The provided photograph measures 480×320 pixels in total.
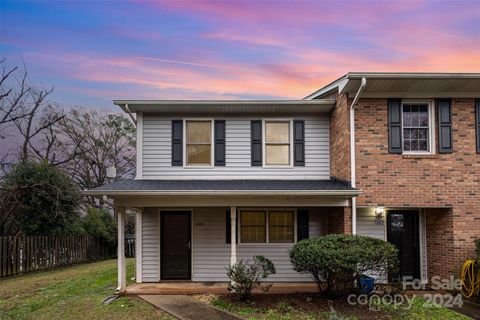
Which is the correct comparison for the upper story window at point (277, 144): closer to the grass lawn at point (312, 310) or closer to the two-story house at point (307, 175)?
the two-story house at point (307, 175)

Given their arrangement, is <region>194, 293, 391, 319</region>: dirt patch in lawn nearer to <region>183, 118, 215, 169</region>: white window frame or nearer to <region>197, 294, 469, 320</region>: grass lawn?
<region>197, 294, 469, 320</region>: grass lawn

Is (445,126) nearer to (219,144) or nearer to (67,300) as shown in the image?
(219,144)

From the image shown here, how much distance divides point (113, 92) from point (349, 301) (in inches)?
633

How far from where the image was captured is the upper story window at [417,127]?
9430 millimetres

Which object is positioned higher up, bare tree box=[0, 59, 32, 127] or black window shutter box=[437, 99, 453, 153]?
bare tree box=[0, 59, 32, 127]

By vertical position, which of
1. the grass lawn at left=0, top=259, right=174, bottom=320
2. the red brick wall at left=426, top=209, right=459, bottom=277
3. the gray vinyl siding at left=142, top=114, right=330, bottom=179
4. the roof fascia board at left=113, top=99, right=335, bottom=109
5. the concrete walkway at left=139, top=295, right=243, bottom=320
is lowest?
the grass lawn at left=0, top=259, right=174, bottom=320

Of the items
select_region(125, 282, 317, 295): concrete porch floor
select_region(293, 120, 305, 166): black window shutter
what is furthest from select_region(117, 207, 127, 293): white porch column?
select_region(293, 120, 305, 166): black window shutter

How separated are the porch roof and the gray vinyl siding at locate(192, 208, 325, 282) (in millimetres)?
1145

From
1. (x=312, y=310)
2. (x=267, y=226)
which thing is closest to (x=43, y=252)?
(x=267, y=226)

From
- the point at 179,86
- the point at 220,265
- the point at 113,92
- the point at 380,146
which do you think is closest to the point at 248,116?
the point at 380,146

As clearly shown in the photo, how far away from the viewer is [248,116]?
Result: 34.4 ft

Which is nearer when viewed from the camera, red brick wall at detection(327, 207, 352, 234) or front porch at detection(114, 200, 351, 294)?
red brick wall at detection(327, 207, 352, 234)

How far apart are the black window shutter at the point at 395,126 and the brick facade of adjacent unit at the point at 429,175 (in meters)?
0.11

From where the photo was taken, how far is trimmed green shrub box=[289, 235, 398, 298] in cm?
720
